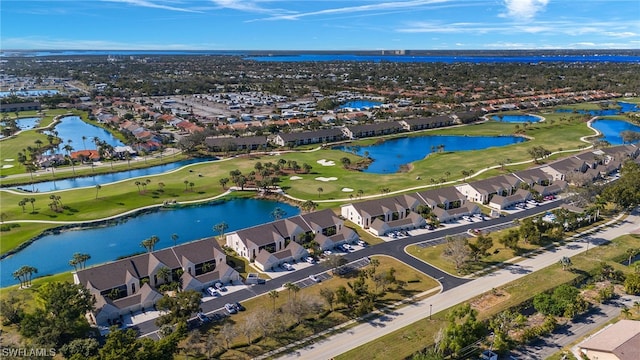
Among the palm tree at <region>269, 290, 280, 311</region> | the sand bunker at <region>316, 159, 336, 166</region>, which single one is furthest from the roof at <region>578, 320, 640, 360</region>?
the sand bunker at <region>316, 159, 336, 166</region>

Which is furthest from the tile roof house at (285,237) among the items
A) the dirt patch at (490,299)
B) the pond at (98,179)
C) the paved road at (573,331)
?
the pond at (98,179)

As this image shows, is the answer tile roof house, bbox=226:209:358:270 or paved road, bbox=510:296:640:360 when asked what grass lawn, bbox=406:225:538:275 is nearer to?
tile roof house, bbox=226:209:358:270

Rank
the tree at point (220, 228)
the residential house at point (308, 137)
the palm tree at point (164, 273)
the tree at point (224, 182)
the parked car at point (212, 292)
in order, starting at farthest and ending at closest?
the residential house at point (308, 137) → the tree at point (224, 182) → the tree at point (220, 228) → the palm tree at point (164, 273) → the parked car at point (212, 292)

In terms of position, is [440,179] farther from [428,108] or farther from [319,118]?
[428,108]

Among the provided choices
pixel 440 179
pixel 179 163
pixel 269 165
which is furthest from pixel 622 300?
pixel 179 163

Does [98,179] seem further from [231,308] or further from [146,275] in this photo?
[231,308]

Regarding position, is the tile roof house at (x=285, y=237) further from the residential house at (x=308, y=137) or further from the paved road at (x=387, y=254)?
the residential house at (x=308, y=137)

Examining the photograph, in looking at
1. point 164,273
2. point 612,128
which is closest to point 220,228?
point 164,273
